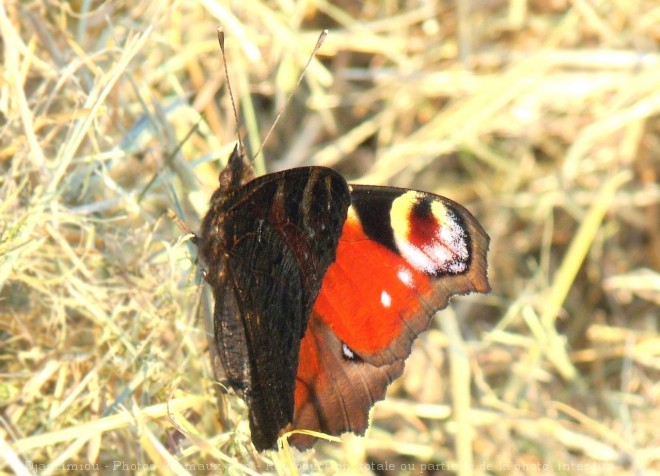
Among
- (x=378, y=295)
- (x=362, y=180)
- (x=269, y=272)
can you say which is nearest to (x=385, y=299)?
(x=378, y=295)

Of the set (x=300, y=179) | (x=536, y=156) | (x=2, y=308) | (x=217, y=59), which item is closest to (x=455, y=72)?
(x=536, y=156)

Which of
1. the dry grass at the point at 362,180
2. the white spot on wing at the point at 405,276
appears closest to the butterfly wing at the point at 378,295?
the white spot on wing at the point at 405,276

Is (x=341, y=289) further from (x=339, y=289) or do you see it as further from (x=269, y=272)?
(x=269, y=272)

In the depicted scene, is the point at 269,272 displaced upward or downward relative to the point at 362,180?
upward

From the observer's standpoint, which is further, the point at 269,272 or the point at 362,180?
the point at 362,180

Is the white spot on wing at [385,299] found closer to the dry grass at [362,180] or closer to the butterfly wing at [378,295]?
the butterfly wing at [378,295]

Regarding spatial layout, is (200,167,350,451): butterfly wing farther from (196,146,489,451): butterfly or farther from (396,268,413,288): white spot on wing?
(396,268,413,288): white spot on wing

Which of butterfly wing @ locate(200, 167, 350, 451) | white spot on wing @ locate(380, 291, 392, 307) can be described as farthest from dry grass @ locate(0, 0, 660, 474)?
white spot on wing @ locate(380, 291, 392, 307)
